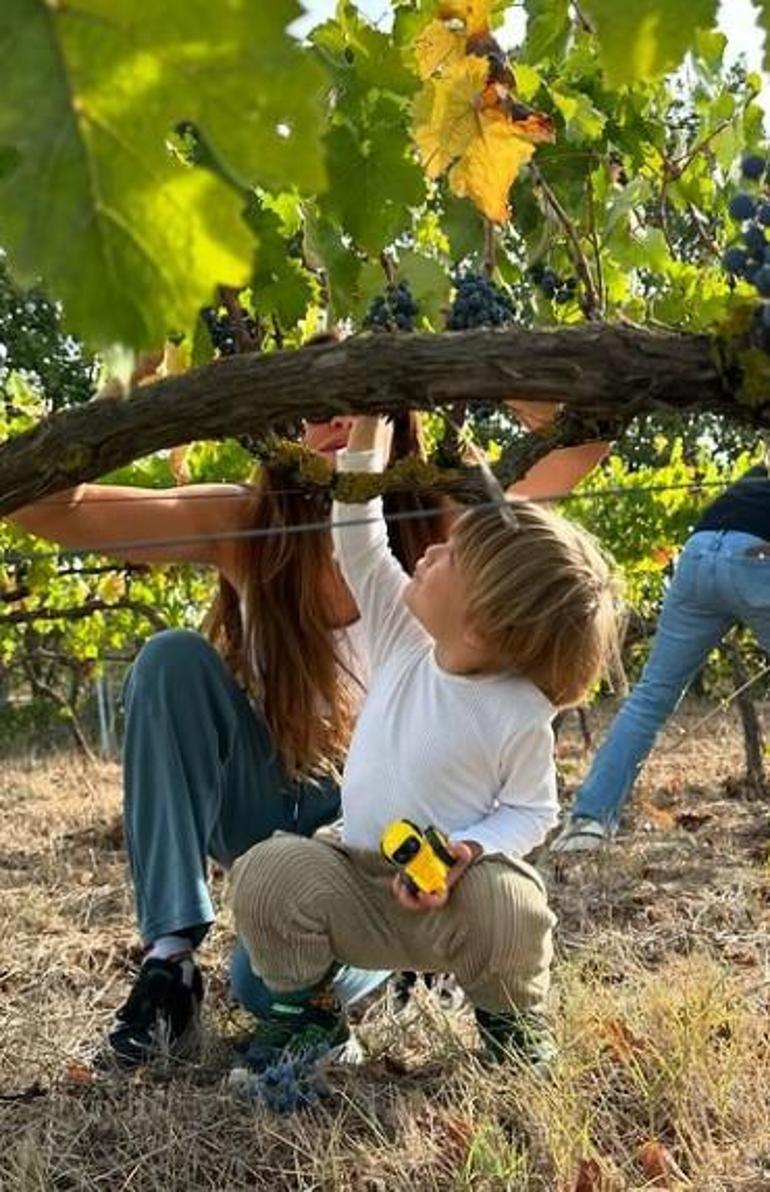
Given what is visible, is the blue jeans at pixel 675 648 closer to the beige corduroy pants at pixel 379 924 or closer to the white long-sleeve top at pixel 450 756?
the white long-sleeve top at pixel 450 756

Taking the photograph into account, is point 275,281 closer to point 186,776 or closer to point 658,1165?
point 186,776

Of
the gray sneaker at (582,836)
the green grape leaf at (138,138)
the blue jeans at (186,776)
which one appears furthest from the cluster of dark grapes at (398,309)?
the gray sneaker at (582,836)

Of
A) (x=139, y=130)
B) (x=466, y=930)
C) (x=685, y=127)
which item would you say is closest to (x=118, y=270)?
(x=139, y=130)

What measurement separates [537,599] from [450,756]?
0.26 meters

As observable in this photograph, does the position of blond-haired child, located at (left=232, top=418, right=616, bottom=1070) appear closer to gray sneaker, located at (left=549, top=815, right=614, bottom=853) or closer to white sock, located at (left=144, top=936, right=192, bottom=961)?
white sock, located at (left=144, top=936, right=192, bottom=961)

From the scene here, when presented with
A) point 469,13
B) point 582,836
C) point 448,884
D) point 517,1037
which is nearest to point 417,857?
point 448,884

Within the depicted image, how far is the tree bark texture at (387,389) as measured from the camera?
1.07 m

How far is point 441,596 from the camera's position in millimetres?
2209

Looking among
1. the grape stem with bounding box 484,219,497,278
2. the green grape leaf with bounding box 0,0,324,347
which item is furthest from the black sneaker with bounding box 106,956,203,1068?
the green grape leaf with bounding box 0,0,324,347

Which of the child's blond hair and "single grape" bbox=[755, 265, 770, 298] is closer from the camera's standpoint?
"single grape" bbox=[755, 265, 770, 298]

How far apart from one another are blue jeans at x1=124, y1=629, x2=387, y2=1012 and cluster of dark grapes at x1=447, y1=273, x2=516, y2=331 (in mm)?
657

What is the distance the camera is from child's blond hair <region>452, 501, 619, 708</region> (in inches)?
85.7

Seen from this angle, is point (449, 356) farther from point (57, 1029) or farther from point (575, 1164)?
point (57, 1029)

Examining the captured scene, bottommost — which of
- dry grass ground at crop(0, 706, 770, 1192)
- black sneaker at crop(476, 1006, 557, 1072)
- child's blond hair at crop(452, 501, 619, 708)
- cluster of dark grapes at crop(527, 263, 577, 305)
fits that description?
dry grass ground at crop(0, 706, 770, 1192)
